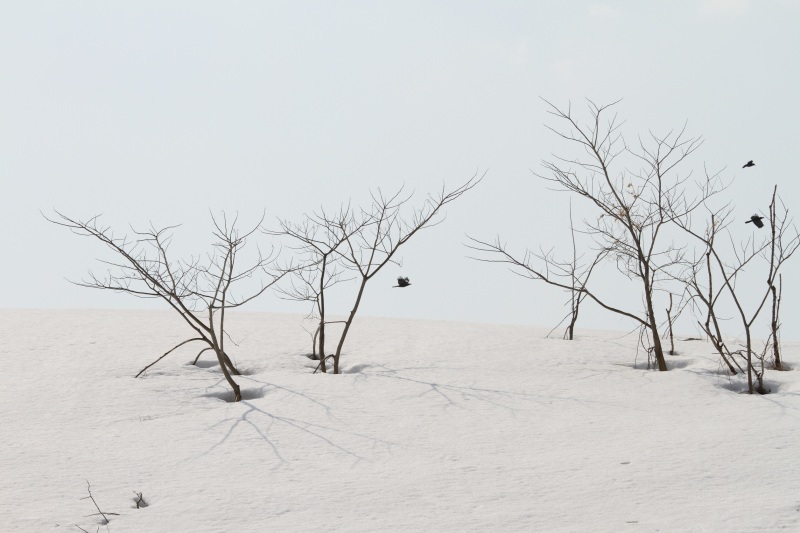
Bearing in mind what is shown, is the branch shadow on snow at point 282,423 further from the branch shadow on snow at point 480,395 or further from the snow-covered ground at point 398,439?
the branch shadow on snow at point 480,395

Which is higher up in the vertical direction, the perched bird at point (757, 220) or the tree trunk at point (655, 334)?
the perched bird at point (757, 220)

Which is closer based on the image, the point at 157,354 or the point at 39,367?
the point at 39,367

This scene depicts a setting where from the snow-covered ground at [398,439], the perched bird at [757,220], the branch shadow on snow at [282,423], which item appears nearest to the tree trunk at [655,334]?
the snow-covered ground at [398,439]

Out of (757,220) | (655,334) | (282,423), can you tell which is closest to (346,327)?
(282,423)

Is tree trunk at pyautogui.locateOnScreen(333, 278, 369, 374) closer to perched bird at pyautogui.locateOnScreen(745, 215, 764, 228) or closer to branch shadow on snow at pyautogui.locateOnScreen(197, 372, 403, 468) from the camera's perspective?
branch shadow on snow at pyautogui.locateOnScreen(197, 372, 403, 468)

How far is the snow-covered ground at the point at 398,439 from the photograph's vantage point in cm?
323

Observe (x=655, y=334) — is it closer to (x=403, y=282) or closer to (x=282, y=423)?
(x=403, y=282)

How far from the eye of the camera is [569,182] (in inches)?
254

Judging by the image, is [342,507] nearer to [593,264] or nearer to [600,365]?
[600,365]

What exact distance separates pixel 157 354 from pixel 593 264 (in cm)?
401

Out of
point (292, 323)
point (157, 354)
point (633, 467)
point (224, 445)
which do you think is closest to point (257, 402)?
point (224, 445)

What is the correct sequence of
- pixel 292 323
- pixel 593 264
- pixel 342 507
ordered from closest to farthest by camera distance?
pixel 342 507 → pixel 593 264 → pixel 292 323

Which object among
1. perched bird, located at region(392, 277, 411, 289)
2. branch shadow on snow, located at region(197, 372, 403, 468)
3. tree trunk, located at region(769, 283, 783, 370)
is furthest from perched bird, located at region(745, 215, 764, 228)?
branch shadow on snow, located at region(197, 372, 403, 468)

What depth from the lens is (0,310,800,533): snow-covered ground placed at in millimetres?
3229
